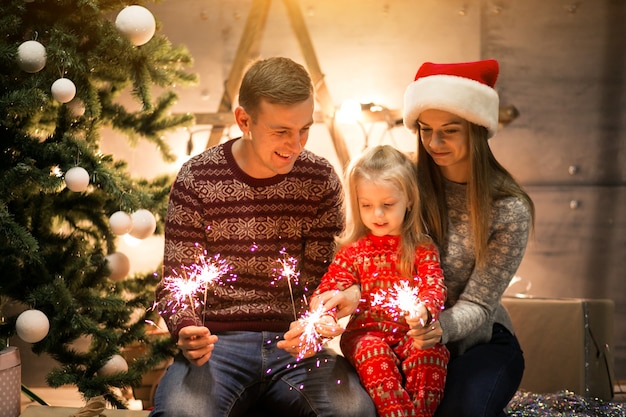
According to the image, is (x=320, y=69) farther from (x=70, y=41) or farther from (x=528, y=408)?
(x=528, y=408)

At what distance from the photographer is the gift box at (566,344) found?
3.30 metres

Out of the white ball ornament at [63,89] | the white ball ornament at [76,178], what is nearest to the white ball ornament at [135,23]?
the white ball ornament at [63,89]

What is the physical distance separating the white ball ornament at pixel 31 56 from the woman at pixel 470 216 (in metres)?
1.29

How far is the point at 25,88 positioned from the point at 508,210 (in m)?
1.71

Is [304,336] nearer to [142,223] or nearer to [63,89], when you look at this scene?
[142,223]

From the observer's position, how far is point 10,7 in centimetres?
265

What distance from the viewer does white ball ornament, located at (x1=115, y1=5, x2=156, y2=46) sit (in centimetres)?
265

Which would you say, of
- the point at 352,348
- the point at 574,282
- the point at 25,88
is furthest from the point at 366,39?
the point at 352,348

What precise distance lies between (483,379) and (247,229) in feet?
2.78

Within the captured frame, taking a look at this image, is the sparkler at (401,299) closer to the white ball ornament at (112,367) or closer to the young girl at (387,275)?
the young girl at (387,275)

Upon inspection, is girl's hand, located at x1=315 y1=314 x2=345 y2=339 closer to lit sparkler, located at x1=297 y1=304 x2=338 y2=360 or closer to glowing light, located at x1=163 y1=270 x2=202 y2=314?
lit sparkler, located at x1=297 y1=304 x2=338 y2=360

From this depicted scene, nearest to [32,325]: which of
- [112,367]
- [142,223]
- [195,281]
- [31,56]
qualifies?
[112,367]

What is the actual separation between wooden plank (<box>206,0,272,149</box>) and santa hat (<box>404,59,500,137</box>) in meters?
1.85

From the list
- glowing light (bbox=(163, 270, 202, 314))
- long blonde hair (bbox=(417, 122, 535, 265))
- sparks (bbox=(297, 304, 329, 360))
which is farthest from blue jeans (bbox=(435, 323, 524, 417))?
glowing light (bbox=(163, 270, 202, 314))
